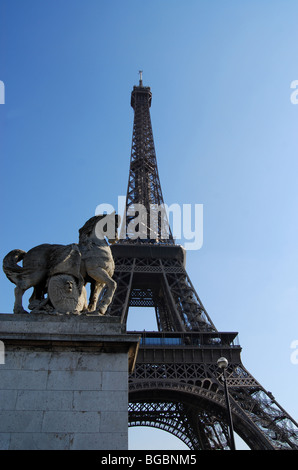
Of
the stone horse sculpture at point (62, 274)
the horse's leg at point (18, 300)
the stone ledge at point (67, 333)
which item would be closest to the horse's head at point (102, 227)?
the stone horse sculpture at point (62, 274)

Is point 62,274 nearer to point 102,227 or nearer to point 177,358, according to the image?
point 102,227

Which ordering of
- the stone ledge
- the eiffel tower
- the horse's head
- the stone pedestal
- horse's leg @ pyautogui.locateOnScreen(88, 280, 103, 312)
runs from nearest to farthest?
the stone pedestal < the stone ledge < horse's leg @ pyautogui.locateOnScreen(88, 280, 103, 312) < the horse's head < the eiffel tower

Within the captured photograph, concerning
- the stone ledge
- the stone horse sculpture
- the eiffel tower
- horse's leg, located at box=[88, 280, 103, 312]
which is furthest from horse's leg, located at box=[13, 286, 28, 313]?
the eiffel tower

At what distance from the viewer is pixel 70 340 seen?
25.8 feet

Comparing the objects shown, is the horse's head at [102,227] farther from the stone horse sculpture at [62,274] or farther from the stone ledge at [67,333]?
the stone ledge at [67,333]

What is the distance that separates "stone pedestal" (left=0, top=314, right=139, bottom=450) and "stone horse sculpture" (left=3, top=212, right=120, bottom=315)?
547mm

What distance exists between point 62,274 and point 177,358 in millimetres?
26043

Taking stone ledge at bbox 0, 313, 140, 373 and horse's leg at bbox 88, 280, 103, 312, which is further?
horse's leg at bbox 88, 280, 103, 312

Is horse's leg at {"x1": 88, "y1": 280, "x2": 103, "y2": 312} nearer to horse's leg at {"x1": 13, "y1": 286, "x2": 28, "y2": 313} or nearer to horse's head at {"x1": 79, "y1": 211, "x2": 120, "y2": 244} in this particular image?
horse's head at {"x1": 79, "y1": 211, "x2": 120, "y2": 244}

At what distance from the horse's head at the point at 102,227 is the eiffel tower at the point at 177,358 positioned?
73.3 feet

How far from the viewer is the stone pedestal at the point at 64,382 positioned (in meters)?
6.97

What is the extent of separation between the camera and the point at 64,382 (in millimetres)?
7543

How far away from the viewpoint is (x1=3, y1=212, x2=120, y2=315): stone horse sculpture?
8.88 meters
